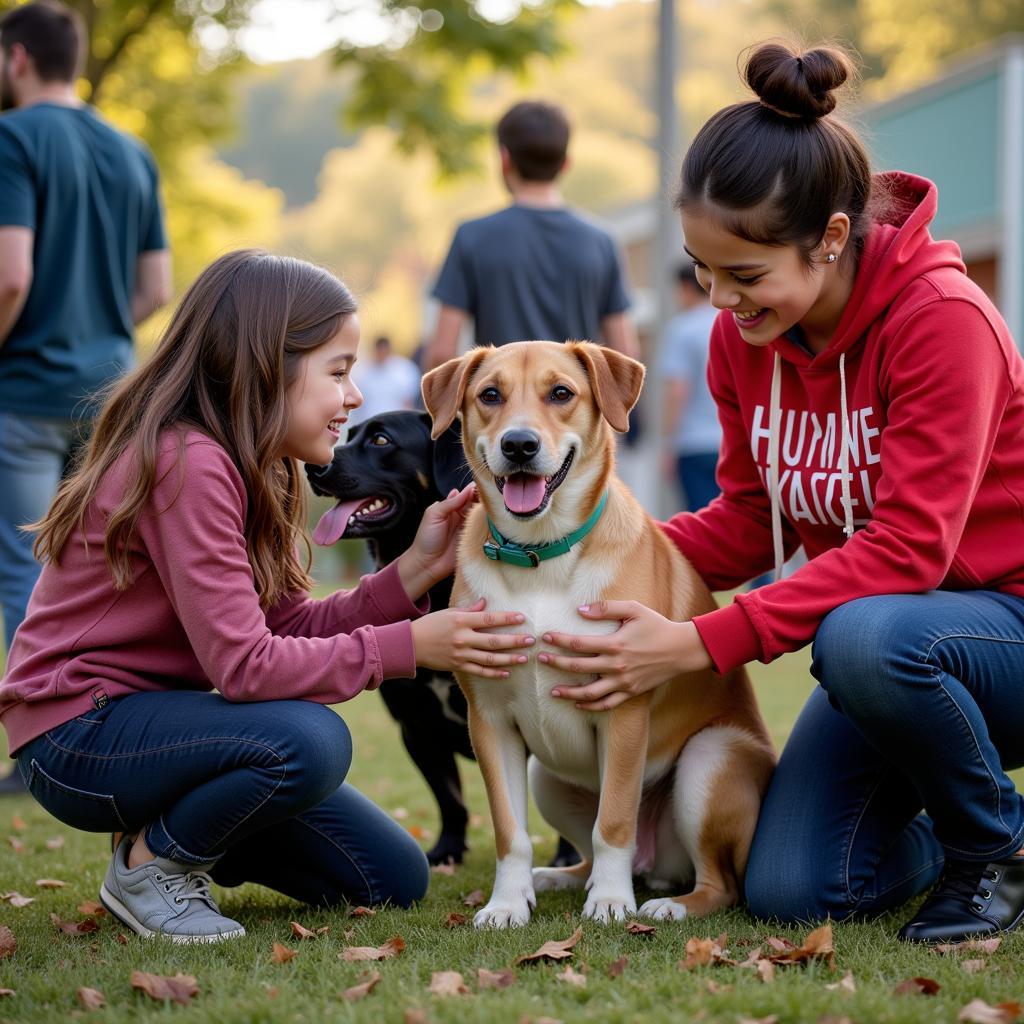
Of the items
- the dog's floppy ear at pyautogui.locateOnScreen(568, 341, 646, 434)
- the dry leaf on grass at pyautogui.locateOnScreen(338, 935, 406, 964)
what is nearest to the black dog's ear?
the dog's floppy ear at pyautogui.locateOnScreen(568, 341, 646, 434)

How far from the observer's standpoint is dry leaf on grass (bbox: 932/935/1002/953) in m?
2.81

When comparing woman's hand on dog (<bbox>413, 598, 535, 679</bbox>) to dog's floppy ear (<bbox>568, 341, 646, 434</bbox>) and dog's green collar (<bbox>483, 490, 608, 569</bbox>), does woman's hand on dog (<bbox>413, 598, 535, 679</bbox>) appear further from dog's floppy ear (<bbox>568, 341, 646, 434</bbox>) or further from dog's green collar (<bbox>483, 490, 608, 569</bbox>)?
dog's floppy ear (<bbox>568, 341, 646, 434</bbox>)

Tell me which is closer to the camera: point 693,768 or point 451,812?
point 693,768

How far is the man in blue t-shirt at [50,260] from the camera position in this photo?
16.0 ft

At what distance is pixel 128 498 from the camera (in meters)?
3.02

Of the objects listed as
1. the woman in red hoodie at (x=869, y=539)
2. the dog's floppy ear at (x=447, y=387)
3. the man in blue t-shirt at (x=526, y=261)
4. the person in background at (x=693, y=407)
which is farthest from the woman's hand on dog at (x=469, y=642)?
the person in background at (x=693, y=407)

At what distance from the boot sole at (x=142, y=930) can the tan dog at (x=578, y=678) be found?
61 cm

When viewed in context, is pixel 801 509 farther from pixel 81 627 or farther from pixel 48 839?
pixel 48 839

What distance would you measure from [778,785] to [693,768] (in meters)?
0.24

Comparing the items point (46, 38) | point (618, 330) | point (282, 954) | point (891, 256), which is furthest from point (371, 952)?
point (46, 38)

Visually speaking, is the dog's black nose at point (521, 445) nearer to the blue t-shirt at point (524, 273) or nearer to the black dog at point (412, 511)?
the black dog at point (412, 511)

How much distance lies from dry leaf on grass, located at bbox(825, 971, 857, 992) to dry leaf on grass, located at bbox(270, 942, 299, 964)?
3.74 feet

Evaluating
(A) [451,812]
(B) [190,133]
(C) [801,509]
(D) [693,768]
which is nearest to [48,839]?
(A) [451,812]

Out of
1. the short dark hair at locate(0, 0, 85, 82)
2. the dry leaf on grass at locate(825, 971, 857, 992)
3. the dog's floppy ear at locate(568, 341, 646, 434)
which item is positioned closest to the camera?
the dry leaf on grass at locate(825, 971, 857, 992)
